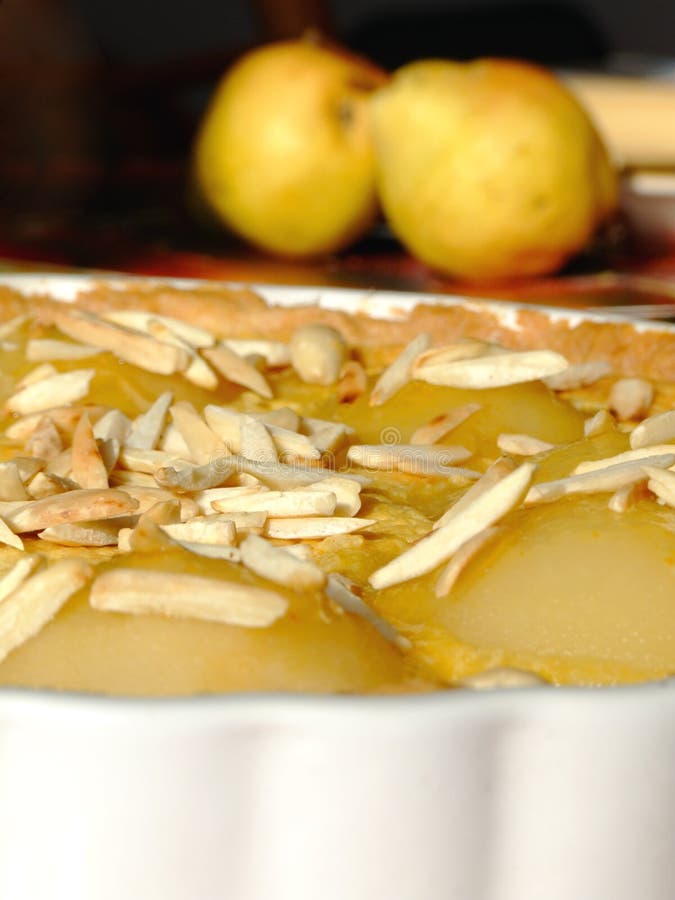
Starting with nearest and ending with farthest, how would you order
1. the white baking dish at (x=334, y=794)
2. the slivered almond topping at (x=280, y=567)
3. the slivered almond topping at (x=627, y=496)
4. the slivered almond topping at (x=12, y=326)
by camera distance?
the white baking dish at (x=334, y=794) < the slivered almond topping at (x=280, y=567) < the slivered almond topping at (x=627, y=496) < the slivered almond topping at (x=12, y=326)

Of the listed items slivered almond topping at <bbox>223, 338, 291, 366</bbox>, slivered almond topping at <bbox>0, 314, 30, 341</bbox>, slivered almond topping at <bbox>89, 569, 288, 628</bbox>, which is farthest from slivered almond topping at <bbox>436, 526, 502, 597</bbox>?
slivered almond topping at <bbox>0, 314, 30, 341</bbox>

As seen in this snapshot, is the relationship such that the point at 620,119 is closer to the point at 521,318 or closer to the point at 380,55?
the point at 521,318

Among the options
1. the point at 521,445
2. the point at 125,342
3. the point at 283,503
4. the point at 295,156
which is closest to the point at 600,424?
the point at 521,445

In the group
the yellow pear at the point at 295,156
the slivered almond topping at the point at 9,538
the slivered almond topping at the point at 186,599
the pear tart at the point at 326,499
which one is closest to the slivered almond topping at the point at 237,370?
the pear tart at the point at 326,499

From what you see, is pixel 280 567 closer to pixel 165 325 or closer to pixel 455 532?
pixel 455 532

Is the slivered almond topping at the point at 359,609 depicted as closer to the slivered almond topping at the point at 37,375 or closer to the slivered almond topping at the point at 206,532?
the slivered almond topping at the point at 206,532

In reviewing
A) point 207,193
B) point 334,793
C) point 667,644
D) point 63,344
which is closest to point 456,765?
point 334,793

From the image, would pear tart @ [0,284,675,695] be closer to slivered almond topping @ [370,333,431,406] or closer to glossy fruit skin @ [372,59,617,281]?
slivered almond topping @ [370,333,431,406]
